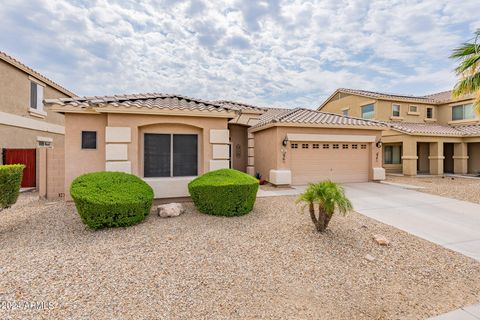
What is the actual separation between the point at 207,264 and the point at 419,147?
23662 mm

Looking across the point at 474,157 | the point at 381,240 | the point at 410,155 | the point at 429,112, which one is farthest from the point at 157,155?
the point at 474,157

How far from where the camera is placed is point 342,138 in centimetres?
1335

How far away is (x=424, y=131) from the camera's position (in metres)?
17.6

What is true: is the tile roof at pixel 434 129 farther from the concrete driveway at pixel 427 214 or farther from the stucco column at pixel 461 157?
the concrete driveway at pixel 427 214

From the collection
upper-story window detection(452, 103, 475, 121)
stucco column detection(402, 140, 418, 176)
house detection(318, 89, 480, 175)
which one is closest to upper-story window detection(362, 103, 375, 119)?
house detection(318, 89, 480, 175)

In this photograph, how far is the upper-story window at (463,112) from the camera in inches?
778

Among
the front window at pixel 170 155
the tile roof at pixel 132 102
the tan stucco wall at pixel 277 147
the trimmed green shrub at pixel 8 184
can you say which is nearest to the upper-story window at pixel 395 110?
the tan stucco wall at pixel 277 147

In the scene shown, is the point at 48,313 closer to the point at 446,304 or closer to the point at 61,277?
the point at 61,277

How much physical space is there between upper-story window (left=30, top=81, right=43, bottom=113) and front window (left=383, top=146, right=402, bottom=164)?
2678 cm

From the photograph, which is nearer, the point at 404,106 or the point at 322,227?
the point at 322,227

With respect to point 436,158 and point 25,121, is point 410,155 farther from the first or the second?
point 25,121

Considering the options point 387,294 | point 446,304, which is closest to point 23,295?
point 387,294

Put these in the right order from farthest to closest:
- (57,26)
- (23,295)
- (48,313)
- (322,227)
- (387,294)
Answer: (57,26)
(322,227)
(387,294)
(23,295)
(48,313)

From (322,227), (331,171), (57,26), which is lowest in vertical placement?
(322,227)
